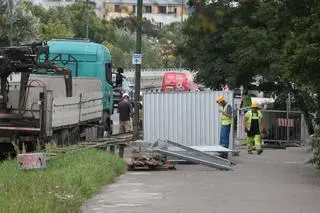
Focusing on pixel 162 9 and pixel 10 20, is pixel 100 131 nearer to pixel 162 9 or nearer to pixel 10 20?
pixel 10 20

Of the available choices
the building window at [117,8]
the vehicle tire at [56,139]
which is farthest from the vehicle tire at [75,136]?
the building window at [117,8]

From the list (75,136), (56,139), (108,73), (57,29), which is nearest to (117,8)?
(56,139)

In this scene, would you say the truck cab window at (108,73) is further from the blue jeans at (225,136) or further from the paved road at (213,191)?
the paved road at (213,191)

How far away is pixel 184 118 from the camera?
19.2 meters

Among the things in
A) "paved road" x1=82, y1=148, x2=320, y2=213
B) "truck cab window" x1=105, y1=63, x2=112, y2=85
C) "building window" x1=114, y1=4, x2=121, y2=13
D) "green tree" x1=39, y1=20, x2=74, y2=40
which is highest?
"green tree" x1=39, y1=20, x2=74, y2=40

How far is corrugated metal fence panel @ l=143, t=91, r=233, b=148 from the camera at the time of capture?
1922 cm

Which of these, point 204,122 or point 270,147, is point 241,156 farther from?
point 270,147

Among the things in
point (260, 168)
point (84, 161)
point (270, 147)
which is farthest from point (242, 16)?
point (84, 161)

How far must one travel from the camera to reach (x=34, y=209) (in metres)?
8.16

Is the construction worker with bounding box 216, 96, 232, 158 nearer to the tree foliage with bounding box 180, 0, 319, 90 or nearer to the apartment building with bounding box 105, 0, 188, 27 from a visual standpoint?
the tree foliage with bounding box 180, 0, 319, 90

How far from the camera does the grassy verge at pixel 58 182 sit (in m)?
8.66

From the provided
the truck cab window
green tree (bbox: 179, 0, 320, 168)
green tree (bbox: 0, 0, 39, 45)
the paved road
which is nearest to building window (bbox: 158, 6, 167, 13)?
green tree (bbox: 179, 0, 320, 168)

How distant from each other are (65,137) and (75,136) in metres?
1.29

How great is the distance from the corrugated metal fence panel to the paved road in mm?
2423
